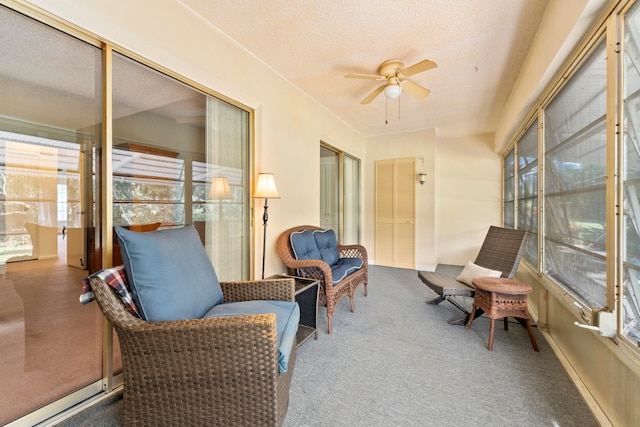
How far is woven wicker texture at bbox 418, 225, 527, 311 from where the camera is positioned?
2582 millimetres

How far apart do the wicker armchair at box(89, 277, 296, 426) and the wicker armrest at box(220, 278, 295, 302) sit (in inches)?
23.2

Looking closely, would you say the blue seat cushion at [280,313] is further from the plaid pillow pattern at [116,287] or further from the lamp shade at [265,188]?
the lamp shade at [265,188]

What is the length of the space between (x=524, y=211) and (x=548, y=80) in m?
1.94

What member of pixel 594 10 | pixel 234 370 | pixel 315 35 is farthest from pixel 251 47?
pixel 234 370

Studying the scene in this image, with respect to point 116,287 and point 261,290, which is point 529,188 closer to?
point 261,290

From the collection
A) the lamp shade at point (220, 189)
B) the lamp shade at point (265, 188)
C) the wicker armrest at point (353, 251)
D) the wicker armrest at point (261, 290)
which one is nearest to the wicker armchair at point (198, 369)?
the wicker armrest at point (261, 290)

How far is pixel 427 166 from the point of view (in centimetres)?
496

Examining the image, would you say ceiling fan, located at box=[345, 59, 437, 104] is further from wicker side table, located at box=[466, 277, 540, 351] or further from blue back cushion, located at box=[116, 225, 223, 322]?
blue back cushion, located at box=[116, 225, 223, 322]

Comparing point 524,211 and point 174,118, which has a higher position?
point 174,118

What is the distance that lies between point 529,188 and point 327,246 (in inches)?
102

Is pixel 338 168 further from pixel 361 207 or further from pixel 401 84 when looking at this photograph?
pixel 401 84

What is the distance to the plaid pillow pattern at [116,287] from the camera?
123cm

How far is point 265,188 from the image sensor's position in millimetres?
2451

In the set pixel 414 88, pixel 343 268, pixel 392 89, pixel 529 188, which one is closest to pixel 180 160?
pixel 343 268
